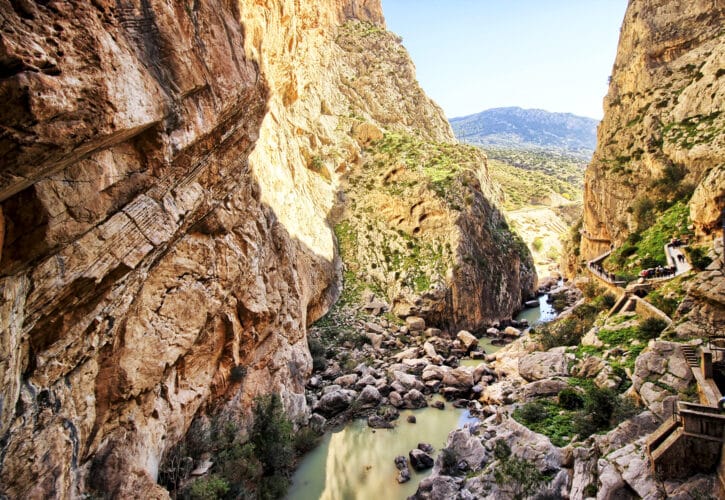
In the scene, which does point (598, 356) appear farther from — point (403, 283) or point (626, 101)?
point (626, 101)

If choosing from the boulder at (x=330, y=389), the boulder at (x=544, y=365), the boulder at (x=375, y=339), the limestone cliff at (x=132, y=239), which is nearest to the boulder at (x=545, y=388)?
the boulder at (x=544, y=365)

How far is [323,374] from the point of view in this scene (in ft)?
93.7

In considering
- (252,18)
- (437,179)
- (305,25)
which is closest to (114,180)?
(252,18)

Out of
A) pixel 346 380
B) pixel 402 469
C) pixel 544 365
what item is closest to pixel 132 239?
pixel 402 469

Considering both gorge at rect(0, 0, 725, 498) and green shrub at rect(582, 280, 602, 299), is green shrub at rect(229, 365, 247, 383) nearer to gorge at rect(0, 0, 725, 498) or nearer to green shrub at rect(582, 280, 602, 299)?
gorge at rect(0, 0, 725, 498)

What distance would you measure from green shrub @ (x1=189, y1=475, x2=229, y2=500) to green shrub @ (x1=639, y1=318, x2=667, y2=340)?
19645mm

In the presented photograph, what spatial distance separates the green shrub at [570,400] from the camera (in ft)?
59.8

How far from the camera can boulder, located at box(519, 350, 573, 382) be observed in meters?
22.1

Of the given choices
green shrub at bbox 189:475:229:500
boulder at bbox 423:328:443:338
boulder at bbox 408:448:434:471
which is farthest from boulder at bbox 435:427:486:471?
boulder at bbox 423:328:443:338

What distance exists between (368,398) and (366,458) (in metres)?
4.70

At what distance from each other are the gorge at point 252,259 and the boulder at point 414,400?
255 mm

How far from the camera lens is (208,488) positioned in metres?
14.4

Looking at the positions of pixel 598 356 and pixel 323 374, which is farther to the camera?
pixel 323 374

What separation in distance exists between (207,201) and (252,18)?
8.25 m
